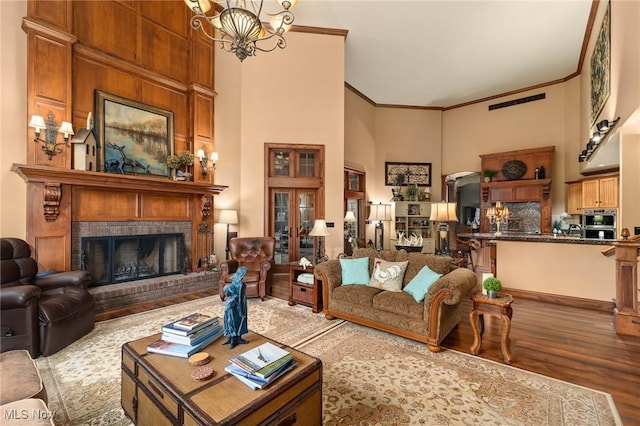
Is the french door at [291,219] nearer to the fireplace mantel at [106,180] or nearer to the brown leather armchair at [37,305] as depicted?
the fireplace mantel at [106,180]

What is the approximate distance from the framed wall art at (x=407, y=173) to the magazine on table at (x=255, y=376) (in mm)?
7966

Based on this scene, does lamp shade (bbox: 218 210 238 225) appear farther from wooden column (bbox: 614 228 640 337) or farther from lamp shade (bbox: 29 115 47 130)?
wooden column (bbox: 614 228 640 337)

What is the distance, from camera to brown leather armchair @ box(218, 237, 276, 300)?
4.61 meters

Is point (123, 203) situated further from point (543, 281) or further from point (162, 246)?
point (543, 281)

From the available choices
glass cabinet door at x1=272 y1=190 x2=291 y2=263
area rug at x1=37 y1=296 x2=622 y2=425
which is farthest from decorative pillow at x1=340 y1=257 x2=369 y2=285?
glass cabinet door at x1=272 y1=190 x2=291 y2=263

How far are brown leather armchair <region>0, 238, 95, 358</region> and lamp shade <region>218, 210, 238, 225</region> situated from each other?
2472 millimetres

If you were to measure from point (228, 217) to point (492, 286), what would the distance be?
182 inches

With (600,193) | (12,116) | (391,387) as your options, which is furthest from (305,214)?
(600,193)

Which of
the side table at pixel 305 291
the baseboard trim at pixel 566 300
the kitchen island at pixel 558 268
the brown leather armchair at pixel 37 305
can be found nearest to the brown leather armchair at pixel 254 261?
the side table at pixel 305 291

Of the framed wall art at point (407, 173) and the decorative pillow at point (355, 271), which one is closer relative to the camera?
the decorative pillow at point (355, 271)

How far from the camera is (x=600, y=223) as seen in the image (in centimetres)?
618

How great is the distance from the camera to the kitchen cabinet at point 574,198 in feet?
21.8

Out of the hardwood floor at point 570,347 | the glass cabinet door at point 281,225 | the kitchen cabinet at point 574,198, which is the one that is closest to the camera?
the hardwood floor at point 570,347

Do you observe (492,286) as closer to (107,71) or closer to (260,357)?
(260,357)
